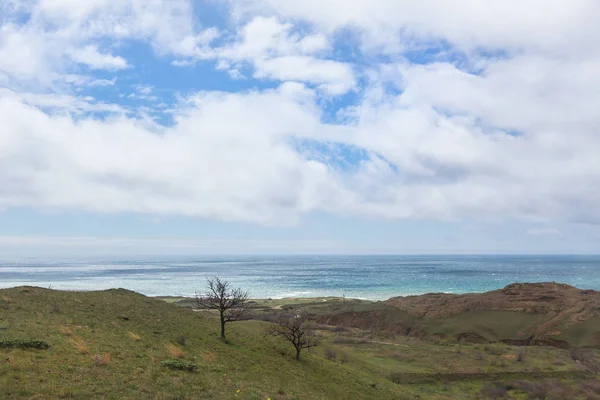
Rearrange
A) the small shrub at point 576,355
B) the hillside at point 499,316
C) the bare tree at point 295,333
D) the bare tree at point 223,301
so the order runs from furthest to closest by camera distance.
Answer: the hillside at point 499,316
the small shrub at point 576,355
the bare tree at point 295,333
the bare tree at point 223,301

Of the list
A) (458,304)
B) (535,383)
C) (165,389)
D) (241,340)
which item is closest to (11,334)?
(165,389)

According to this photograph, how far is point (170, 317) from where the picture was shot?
133ft

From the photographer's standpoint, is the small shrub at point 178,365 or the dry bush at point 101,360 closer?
the dry bush at point 101,360

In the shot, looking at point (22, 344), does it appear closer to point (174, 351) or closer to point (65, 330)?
point (65, 330)

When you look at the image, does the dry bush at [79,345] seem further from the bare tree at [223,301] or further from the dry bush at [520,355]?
the dry bush at [520,355]

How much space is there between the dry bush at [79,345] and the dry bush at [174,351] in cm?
579

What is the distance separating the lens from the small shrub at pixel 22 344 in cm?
2153

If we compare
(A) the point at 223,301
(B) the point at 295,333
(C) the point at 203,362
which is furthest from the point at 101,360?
(B) the point at 295,333

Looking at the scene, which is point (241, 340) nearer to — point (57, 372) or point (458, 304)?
point (57, 372)

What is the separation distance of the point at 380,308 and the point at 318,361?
178 ft

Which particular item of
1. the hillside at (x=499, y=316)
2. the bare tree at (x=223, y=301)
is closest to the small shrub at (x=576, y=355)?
the hillside at (x=499, y=316)

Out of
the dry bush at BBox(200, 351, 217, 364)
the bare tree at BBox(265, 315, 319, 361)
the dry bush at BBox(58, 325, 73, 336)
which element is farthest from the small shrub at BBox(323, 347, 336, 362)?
the dry bush at BBox(58, 325, 73, 336)

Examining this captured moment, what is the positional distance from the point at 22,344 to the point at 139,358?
252 inches

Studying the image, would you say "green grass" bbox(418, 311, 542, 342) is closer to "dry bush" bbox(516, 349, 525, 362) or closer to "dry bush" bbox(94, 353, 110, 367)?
"dry bush" bbox(516, 349, 525, 362)
